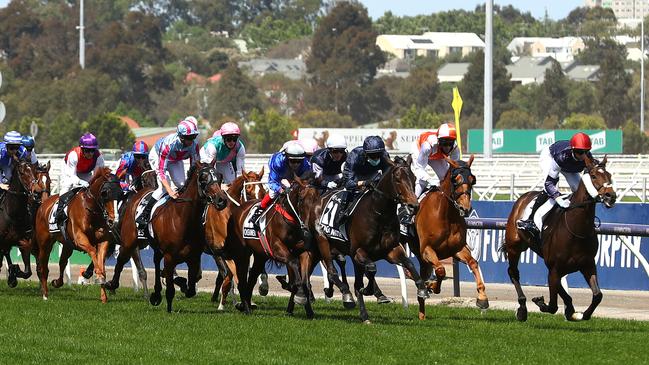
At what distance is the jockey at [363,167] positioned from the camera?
1539cm

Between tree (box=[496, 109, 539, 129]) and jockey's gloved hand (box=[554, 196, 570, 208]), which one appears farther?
tree (box=[496, 109, 539, 129])

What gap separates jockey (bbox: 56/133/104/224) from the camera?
754 inches

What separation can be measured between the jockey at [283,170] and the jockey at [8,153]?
4.70 m

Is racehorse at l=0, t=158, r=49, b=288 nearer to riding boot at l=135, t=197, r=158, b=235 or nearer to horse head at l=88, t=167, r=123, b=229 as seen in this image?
horse head at l=88, t=167, r=123, b=229

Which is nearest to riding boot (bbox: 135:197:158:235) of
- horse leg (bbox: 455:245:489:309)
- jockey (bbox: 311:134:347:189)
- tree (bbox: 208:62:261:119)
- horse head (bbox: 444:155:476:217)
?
jockey (bbox: 311:134:347:189)

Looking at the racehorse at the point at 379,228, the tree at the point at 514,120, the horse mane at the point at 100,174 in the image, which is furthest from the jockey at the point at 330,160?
the tree at the point at 514,120

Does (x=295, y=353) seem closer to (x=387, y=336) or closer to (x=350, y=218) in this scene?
(x=387, y=336)

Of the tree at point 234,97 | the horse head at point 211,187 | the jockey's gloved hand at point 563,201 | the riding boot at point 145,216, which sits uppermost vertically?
the tree at point 234,97

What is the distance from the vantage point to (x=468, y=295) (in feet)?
66.4

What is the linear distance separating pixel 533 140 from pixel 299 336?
78.2 metres

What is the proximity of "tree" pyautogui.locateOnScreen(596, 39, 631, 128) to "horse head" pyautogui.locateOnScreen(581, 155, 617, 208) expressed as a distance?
104822 millimetres

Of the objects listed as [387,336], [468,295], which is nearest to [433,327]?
[387,336]

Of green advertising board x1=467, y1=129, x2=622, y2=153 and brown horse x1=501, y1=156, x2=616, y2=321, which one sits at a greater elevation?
brown horse x1=501, y1=156, x2=616, y2=321

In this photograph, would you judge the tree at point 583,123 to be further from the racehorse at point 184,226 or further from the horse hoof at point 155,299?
the racehorse at point 184,226
